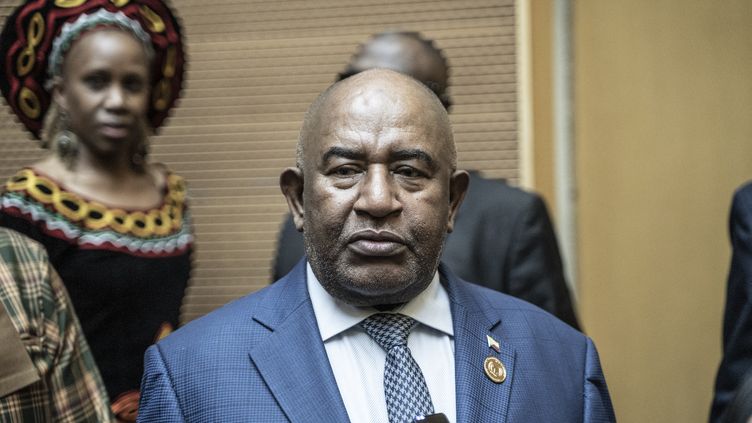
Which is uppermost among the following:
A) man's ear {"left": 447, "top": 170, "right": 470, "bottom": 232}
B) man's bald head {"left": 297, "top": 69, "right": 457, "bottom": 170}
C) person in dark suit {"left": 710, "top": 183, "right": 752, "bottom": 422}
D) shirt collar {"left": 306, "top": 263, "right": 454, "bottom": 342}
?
man's bald head {"left": 297, "top": 69, "right": 457, "bottom": 170}

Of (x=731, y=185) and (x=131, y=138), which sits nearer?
(x=131, y=138)

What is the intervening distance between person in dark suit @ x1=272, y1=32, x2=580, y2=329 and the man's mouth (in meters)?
0.95

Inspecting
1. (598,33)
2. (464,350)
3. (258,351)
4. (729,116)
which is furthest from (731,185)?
(258,351)

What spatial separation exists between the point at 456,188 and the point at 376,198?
0.30m

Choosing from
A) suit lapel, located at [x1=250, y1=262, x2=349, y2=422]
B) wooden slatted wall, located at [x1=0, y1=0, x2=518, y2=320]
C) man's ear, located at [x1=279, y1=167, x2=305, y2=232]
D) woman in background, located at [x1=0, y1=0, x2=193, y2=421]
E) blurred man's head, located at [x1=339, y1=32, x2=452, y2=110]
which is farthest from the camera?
wooden slatted wall, located at [x1=0, y1=0, x2=518, y2=320]

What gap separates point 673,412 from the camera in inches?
160

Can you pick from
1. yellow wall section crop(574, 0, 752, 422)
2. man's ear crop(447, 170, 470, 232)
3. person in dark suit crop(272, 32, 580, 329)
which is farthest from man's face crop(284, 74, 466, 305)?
yellow wall section crop(574, 0, 752, 422)

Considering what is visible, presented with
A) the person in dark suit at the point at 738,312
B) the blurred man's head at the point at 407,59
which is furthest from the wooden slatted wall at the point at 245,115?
the person in dark suit at the point at 738,312

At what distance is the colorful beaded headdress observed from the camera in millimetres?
2887

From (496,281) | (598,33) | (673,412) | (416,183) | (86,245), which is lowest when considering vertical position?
(673,412)

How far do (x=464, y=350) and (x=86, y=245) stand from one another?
1.19 meters

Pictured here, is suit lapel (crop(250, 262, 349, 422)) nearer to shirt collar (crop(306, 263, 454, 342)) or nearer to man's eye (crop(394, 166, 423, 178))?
shirt collar (crop(306, 263, 454, 342))

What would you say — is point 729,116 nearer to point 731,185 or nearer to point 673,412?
point 731,185

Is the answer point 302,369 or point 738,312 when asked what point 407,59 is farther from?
point 302,369
